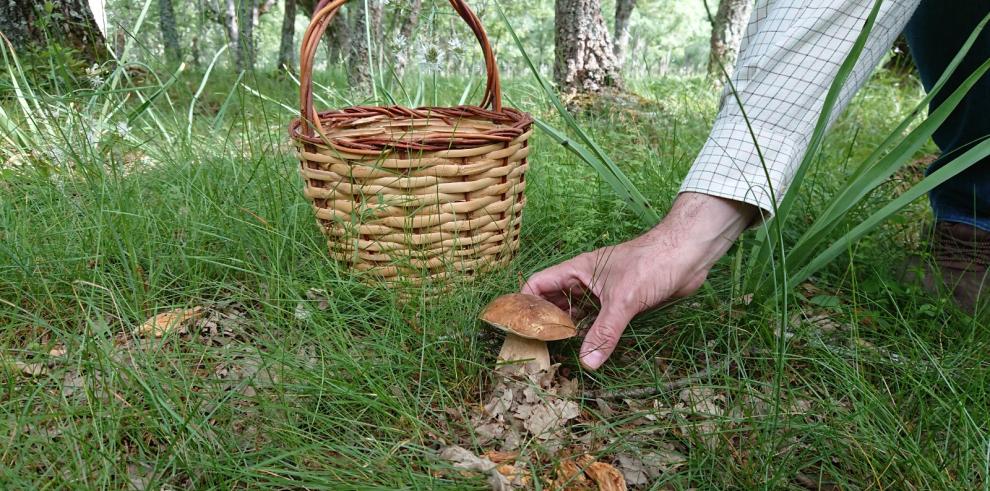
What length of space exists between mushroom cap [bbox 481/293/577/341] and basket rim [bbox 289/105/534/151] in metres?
0.43

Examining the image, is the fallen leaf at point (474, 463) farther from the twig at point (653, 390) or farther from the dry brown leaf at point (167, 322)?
the dry brown leaf at point (167, 322)

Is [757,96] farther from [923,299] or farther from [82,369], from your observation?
[82,369]

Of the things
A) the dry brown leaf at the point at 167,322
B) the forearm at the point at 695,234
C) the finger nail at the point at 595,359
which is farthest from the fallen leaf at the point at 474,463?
the dry brown leaf at the point at 167,322

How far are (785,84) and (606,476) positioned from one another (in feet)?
2.89

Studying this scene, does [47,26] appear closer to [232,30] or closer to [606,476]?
[606,476]

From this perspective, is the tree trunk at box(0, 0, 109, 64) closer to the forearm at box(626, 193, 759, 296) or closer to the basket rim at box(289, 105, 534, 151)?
the basket rim at box(289, 105, 534, 151)

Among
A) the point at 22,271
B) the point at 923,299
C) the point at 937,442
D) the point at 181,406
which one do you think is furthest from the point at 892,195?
the point at 22,271

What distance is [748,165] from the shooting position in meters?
1.25

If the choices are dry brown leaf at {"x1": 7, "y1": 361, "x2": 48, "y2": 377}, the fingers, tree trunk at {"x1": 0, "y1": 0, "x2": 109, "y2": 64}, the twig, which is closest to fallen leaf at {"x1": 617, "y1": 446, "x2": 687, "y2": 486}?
the twig

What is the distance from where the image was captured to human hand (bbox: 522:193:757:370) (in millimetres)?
1184

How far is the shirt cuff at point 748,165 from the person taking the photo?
124cm

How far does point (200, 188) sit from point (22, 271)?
506 millimetres

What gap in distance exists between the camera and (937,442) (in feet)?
3.43

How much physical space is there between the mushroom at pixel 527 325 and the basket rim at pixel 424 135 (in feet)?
1.40
